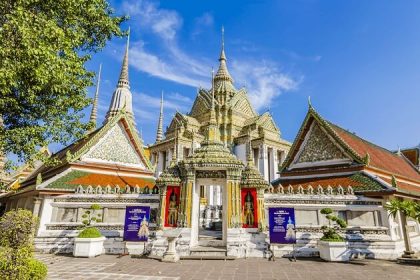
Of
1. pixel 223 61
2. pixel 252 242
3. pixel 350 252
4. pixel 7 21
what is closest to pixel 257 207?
pixel 252 242

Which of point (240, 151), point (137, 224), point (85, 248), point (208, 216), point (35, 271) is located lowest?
point (85, 248)

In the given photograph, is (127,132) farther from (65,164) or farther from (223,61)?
(223,61)

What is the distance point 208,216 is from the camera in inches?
800

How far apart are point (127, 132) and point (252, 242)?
11622mm

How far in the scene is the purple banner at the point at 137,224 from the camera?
11438mm

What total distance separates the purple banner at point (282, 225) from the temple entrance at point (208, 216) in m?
2.12

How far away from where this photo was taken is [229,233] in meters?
11.3

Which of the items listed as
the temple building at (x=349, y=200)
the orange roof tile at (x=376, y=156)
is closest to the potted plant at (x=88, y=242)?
the temple building at (x=349, y=200)

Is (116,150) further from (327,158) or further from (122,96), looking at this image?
(122,96)

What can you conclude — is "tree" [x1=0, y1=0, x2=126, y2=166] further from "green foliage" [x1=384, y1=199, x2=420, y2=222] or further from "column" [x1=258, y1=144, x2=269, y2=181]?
"column" [x1=258, y1=144, x2=269, y2=181]

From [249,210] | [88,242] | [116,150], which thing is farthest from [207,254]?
[116,150]

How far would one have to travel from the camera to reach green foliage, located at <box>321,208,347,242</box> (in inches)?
420

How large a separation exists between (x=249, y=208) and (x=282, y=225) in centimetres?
172

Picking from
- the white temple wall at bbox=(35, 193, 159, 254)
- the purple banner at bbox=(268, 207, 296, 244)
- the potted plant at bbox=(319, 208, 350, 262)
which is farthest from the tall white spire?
the potted plant at bbox=(319, 208, 350, 262)
